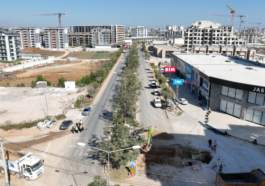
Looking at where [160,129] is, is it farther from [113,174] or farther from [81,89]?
[81,89]

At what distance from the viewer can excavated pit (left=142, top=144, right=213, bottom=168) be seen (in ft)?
83.6

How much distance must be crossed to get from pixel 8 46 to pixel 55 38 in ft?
212

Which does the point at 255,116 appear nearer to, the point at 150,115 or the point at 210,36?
the point at 150,115

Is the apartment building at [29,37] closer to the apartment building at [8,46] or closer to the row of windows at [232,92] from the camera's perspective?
the apartment building at [8,46]

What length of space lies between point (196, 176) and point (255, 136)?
14.1 metres

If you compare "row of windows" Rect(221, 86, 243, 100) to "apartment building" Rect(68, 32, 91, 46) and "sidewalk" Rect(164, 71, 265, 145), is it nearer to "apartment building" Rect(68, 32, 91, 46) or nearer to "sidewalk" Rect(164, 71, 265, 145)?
"sidewalk" Rect(164, 71, 265, 145)

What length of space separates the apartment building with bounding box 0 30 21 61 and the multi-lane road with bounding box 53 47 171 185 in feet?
245

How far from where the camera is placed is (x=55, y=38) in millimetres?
172750

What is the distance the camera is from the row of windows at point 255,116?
3521 centimetres

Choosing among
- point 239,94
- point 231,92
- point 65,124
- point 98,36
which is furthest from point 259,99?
point 98,36

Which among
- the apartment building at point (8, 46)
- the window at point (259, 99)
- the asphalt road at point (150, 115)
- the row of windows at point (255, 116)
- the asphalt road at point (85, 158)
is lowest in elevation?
the asphalt road at point (85, 158)

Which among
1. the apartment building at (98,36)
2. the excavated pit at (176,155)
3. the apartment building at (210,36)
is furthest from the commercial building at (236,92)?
the apartment building at (98,36)

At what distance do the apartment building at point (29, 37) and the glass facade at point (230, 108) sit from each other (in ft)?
549

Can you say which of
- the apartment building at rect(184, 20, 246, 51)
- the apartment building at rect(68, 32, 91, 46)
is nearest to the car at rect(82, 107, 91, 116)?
the apartment building at rect(184, 20, 246, 51)
